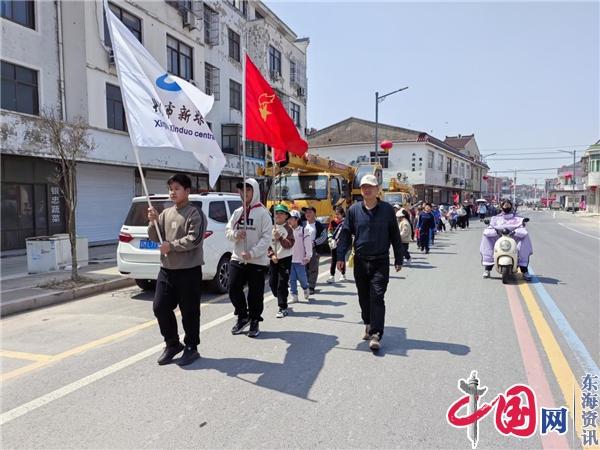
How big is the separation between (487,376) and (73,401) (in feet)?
12.0

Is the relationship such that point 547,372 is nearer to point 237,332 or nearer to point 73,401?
point 237,332

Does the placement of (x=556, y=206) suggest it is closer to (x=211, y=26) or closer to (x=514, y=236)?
(x=211, y=26)

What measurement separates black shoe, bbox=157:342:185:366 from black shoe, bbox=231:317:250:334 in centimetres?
92

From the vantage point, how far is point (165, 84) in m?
5.09

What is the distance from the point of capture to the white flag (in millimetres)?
4844

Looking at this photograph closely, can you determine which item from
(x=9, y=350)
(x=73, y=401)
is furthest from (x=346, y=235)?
(x=9, y=350)

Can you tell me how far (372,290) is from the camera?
4984 millimetres

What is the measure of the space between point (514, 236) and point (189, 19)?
61.8 ft

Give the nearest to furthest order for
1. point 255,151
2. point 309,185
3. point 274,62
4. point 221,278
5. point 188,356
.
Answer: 1. point 188,356
2. point 221,278
3. point 309,185
4. point 255,151
5. point 274,62

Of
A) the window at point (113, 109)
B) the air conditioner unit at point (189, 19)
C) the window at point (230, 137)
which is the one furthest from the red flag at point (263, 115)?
the window at point (230, 137)

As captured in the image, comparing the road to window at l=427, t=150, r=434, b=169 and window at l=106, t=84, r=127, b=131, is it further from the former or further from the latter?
window at l=427, t=150, r=434, b=169

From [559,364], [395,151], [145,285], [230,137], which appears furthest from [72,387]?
[395,151]

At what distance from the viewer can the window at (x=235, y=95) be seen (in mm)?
26695

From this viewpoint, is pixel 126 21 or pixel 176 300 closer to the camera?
pixel 176 300
